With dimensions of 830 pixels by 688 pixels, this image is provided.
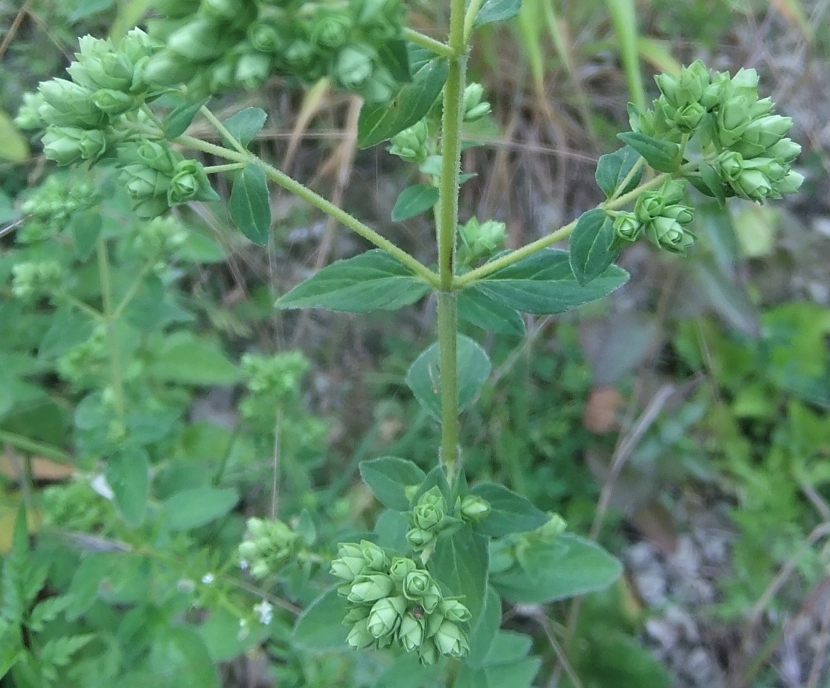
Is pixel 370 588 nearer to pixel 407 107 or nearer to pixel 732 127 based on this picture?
pixel 407 107

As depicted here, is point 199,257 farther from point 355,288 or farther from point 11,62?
point 11,62

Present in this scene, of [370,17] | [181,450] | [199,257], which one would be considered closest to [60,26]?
[199,257]

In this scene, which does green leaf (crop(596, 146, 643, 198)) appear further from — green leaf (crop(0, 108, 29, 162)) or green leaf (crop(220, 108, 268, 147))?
green leaf (crop(0, 108, 29, 162))

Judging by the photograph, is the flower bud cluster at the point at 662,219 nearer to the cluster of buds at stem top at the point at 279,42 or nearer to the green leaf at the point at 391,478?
the cluster of buds at stem top at the point at 279,42

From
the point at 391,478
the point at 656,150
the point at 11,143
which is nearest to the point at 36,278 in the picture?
the point at 11,143

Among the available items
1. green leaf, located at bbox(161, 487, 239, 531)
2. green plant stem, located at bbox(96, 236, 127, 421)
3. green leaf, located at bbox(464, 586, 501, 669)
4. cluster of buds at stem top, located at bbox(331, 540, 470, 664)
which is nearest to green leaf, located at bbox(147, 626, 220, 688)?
green leaf, located at bbox(161, 487, 239, 531)

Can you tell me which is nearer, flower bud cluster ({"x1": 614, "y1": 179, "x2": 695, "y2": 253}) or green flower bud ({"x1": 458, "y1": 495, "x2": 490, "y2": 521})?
flower bud cluster ({"x1": 614, "y1": 179, "x2": 695, "y2": 253})
